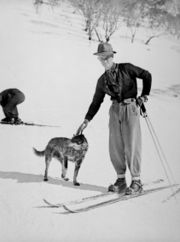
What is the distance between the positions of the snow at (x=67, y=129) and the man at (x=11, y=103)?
41 millimetres

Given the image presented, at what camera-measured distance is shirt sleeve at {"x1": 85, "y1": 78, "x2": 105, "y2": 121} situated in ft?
10.6

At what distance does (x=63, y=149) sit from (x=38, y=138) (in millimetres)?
195

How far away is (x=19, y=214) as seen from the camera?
120 inches

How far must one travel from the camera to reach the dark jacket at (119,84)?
316cm

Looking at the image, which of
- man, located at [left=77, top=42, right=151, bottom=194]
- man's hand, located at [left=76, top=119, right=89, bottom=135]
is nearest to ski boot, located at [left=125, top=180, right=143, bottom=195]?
man, located at [left=77, top=42, right=151, bottom=194]

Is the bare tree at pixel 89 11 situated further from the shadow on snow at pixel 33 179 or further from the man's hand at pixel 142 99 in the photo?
the shadow on snow at pixel 33 179

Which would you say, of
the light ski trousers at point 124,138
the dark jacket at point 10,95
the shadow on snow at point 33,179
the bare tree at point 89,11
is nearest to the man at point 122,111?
the light ski trousers at point 124,138

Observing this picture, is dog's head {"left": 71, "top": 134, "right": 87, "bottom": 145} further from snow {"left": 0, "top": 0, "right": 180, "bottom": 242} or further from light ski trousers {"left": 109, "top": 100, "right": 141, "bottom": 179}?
light ski trousers {"left": 109, "top": 100, "right": 141, "bottom": 179}

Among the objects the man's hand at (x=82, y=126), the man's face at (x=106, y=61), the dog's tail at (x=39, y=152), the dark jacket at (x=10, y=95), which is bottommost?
the dog's tail at (x=39, y=152)

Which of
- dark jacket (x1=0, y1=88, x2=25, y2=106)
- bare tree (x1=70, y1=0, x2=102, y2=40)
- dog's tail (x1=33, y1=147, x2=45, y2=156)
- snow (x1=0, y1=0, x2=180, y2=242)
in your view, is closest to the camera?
snow (x1=0, y1=0, x2=180, y2=242)

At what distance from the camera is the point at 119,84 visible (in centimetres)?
317

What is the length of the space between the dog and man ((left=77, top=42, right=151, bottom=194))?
9 centimetres

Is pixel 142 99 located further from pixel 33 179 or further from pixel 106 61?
pixel 33 179

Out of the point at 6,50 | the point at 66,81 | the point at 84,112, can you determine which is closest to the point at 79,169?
the point at 84,112
